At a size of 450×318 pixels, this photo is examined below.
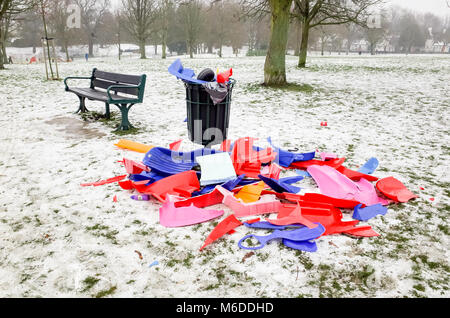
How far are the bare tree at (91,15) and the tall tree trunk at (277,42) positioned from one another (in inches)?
1908

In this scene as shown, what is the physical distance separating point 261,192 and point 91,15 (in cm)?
6069

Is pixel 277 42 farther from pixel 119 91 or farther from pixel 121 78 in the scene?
pixel 119 91

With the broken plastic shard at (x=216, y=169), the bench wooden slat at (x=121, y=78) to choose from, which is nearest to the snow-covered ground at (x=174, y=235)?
the broken plastic shard at (x=216, y=169)

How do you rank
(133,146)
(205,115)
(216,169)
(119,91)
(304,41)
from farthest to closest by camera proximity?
1. (304,41)
2. (119,91)
3. (133,146)
4. (205,115)
5. (216,169)

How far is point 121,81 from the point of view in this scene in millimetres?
5688

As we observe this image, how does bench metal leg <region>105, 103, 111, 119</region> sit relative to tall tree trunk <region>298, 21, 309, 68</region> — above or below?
below

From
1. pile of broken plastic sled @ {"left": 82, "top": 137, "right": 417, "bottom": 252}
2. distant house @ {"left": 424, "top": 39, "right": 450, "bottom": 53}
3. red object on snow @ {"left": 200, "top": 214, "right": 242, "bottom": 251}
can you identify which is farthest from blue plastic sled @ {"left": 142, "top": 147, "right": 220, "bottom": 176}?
distant house @ {"left": 424, "top": 39, "right": 450, "bottom": 53}

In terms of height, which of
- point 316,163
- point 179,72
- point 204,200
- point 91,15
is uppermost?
point 91,15

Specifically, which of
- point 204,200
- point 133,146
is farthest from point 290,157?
point 133,146

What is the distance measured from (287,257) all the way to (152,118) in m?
4.68

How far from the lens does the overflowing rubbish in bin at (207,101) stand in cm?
362

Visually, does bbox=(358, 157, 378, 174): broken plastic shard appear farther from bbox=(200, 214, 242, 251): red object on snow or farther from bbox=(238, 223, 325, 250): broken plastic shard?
bbox=(200, 214, 242, 251): red object on snow

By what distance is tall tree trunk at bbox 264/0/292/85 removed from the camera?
8.80m

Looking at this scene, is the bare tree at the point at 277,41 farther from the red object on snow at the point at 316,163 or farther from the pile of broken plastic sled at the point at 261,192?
the red object on snow at the point at 316,163
